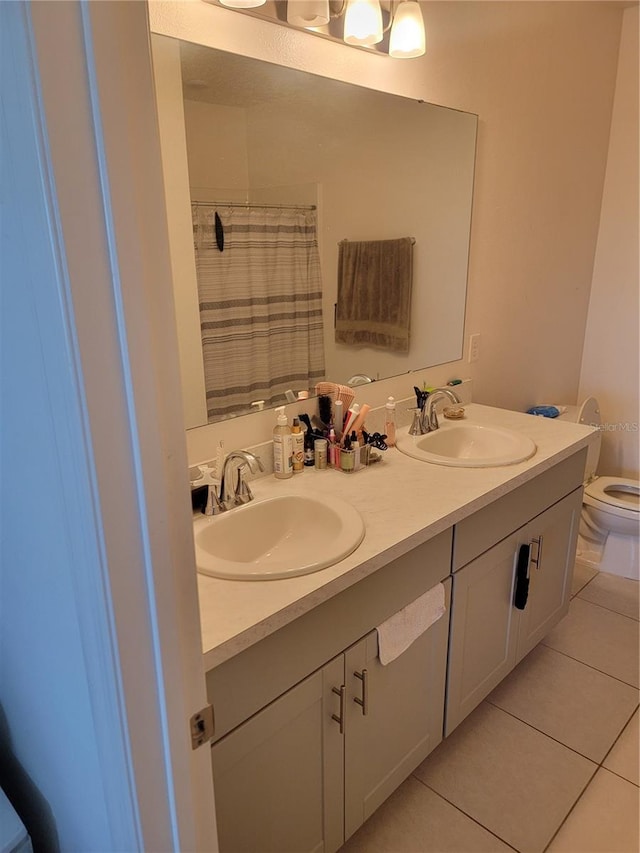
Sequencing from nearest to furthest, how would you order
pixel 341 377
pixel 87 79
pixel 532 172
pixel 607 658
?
1. pixel 87 79
2. pixel 341 377
3. pixel 607 658
4. pixel 532 172

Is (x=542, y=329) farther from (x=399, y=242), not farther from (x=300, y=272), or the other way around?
(x=300, y=272)

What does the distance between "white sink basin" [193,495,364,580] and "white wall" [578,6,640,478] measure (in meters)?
2.18

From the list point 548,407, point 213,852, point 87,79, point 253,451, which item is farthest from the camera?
point 548,407

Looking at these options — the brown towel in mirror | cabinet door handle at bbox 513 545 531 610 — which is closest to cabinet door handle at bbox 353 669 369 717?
cabinet door handle at bbox 513 545 531 610

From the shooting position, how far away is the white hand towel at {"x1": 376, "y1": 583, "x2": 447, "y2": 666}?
4.06 feet

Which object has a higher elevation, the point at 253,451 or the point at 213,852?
the point at 253,451

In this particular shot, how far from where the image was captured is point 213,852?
2.45ft

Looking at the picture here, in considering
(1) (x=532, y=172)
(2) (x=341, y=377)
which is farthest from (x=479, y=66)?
(2) (x=341, y=377)

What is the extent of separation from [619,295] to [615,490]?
0.96 meters

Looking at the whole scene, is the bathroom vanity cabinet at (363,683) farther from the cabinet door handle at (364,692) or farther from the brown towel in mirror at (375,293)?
the brown towel in mirror at (375,293)

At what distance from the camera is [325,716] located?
1.15 m

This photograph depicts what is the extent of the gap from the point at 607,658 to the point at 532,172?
188 centimetres

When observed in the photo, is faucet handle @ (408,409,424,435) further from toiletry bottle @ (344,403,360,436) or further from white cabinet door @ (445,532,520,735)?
white cabinet door @ (445,532,520,735)

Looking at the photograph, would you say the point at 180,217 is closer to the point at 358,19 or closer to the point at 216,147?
the point at 216,147
